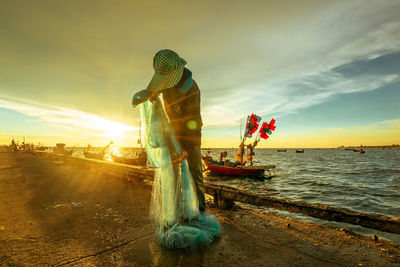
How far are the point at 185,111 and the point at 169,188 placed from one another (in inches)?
40.9

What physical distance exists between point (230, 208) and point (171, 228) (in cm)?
186

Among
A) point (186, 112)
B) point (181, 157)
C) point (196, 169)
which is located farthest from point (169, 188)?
point (186, 112)

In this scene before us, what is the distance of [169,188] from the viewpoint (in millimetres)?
2344

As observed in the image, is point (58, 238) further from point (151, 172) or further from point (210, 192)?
point (151, 172)

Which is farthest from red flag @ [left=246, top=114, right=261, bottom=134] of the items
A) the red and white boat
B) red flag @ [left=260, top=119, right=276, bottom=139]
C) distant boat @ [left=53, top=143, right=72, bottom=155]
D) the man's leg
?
distant boat @ [left=53, top=143, right=72, bottom=155]

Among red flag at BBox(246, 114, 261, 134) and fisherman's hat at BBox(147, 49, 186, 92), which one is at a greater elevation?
red flag at BBox(246, 114, 261, 134)

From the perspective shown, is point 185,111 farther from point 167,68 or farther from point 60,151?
point 60,151

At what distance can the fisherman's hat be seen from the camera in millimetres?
2318

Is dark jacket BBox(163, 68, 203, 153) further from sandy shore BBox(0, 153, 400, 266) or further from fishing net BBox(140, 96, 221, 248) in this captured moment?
sandy shore BBox(0, 153, 400, 266)

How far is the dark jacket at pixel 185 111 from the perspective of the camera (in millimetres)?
2541

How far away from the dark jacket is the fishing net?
4.3 inches

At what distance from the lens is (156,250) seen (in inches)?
82.4

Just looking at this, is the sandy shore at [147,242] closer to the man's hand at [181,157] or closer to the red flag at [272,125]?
the man's hand at [181,157]

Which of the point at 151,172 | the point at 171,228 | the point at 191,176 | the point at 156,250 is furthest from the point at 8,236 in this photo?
the point at 151,172
